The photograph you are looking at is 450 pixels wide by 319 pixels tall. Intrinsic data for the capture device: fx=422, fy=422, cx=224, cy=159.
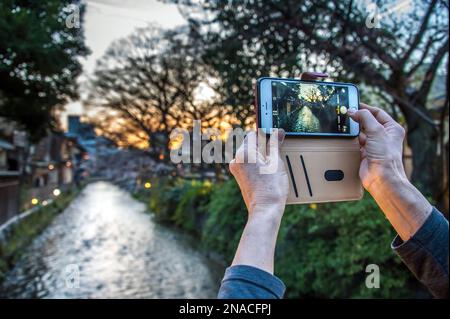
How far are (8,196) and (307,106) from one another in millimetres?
8676

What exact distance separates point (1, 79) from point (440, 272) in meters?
2.52

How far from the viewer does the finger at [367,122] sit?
81 centimetres

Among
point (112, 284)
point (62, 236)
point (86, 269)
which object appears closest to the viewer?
point (112, 284)

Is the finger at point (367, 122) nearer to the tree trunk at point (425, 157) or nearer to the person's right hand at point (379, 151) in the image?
the person's right hand at point (379, 151)

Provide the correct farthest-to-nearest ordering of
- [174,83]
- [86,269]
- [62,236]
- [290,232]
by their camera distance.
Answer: [62,236], [86,269], [174,83], [290,232]

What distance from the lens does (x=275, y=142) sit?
2.48 feet

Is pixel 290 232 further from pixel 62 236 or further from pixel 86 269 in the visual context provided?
pixel 62 236

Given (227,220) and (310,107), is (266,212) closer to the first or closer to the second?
(310,107)

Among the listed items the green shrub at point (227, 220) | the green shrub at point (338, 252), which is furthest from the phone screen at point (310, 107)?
the green shrub at point (227, 220)

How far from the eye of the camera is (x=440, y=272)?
0.74 m

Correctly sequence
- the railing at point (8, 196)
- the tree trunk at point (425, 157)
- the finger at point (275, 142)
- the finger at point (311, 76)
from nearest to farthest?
1. the finger at point (275, 142)
2. the finger at point (311, 76)
3. the tree trunk at point (425, 157)
4. the railing at point (8, 196)

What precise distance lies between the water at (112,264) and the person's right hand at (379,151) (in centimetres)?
151

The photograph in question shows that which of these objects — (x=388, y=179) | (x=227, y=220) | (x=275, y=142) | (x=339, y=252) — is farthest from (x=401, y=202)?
(x=227, y=220)
